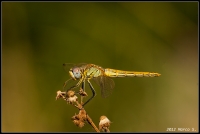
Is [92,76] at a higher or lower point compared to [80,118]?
Result: higher

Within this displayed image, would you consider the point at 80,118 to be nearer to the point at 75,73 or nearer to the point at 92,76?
the point at 75,73

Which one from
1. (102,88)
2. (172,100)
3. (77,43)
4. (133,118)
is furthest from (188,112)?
(77,43)

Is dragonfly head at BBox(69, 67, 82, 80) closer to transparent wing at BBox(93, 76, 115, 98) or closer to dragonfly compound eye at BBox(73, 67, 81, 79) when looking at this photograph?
dragonfly compound eye at BBox(73, 67, 81, 79)

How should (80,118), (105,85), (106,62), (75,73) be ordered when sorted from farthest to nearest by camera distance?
(106,62) < (105,85) < (75,73) < (80,118)

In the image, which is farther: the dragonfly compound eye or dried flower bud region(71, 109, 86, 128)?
the dragonfly compound eye

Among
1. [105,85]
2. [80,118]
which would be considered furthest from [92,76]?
[80,118]

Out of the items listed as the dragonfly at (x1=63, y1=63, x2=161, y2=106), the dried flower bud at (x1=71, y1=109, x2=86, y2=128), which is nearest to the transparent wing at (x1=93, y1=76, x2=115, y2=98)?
the dragonfly at (x1=63, y1=63, x2=161, y2=106)

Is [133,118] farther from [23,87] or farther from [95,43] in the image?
[23,87]

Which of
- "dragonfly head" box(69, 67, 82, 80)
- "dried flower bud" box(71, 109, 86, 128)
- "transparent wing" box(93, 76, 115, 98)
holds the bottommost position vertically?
"dried flower bud" box(71, 109, 86, 128)
